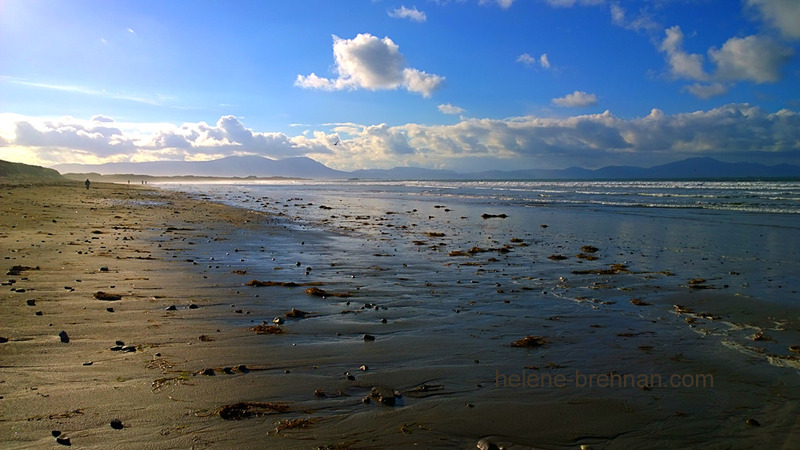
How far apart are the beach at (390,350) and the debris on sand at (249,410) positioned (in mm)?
25

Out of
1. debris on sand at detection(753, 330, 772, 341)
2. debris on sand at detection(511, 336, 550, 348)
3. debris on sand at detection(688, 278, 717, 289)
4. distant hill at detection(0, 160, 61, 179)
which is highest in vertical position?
distant hill at detection(0, 160, 61, 179)

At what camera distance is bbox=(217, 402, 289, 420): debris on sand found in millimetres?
4383

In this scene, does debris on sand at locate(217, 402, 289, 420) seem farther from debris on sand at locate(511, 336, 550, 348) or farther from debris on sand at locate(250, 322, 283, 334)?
debris on sand at locate(511, 336, 550, 348)

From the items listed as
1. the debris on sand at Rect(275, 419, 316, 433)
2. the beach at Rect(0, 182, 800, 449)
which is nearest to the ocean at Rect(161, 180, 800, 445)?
the beach at Rect(0, 182, 800, 449)

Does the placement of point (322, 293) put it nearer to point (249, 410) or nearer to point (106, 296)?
point (106, 296)

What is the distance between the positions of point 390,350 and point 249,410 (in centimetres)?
236

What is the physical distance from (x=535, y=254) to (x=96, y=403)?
516 inches

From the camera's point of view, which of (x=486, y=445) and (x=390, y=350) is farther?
(x=390, y=350)

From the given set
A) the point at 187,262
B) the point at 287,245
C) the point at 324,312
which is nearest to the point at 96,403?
the point at 324,312

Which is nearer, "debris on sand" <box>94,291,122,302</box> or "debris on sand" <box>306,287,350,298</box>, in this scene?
"debris on sand" <box>94,291,122,302</box>

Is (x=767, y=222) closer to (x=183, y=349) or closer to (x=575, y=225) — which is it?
(x=575, y=225)

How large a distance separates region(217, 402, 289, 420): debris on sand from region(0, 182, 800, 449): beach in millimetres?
25

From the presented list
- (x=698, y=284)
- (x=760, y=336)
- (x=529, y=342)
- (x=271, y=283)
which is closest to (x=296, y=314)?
(x=271, y=283)

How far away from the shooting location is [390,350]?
6.42 meters
